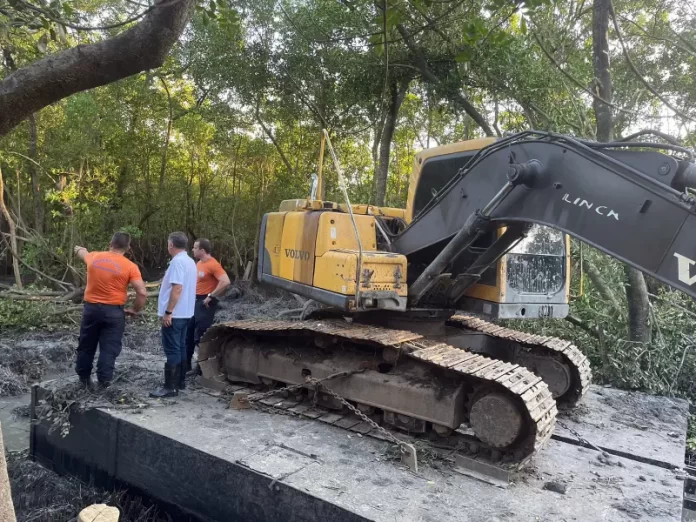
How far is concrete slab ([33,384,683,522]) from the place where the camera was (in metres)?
3.41

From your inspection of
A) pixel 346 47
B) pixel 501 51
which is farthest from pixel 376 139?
pixel 501 51

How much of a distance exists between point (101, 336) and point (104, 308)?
0.30 m

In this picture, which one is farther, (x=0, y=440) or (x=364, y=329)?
(x=364, y=329)

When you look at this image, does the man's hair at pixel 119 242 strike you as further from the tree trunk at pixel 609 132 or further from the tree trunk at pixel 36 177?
the tree trunk at pixel 36 177

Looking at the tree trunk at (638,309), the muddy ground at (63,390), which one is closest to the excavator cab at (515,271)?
the muddy ground at (63,390)

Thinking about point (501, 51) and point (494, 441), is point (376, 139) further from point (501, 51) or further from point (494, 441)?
point (494, 441)

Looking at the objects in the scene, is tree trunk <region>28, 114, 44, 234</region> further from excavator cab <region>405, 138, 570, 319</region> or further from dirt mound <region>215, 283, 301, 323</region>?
excavator cab <region>405, 138, 570, 319</region>

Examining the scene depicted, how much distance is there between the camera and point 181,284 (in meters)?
5.25

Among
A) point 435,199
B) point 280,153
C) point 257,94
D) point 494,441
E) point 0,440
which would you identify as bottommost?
point 494,441

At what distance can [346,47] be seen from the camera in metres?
11.5

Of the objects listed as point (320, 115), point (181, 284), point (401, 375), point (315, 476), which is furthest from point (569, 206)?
point (320, 115)

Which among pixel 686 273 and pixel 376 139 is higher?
pixel 376 139

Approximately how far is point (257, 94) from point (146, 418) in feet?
32.8

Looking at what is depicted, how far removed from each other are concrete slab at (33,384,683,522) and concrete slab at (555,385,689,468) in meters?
0.25
